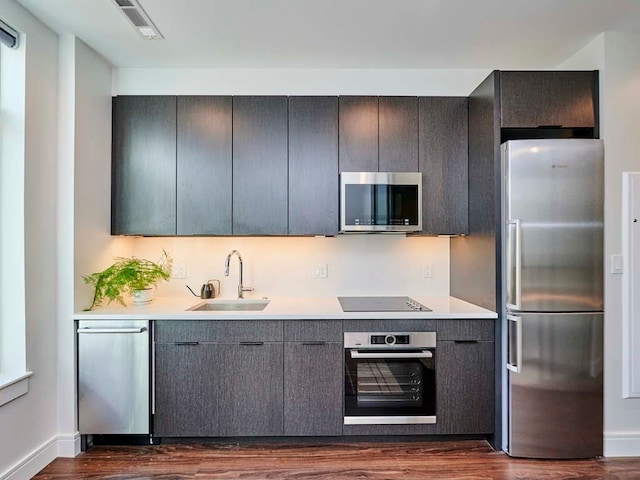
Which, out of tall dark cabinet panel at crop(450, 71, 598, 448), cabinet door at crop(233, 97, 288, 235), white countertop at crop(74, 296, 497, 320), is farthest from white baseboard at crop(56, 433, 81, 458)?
tall dark cabinet panel at crop(450, 71, 598, 448)

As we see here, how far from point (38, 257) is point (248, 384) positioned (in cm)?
142

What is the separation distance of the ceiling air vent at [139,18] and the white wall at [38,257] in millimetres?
533

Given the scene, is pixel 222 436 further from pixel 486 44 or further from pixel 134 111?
pixel 486 44

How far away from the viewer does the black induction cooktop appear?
2.70 metres

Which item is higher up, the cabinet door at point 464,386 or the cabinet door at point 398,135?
the cabinet door at point 398,135

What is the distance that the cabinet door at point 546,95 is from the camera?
2514 millimetres

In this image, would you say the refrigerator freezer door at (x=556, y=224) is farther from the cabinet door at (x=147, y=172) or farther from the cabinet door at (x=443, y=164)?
the cabinet door at (x=147, y=172)

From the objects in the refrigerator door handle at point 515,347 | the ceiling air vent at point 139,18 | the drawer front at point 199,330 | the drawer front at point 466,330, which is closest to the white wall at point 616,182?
the refrigerator door handle at point 515,347

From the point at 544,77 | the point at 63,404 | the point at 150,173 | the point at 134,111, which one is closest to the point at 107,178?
the point at 150,173

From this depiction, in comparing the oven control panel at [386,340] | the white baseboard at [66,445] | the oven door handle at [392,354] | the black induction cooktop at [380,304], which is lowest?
the white baseboard at [66,445]

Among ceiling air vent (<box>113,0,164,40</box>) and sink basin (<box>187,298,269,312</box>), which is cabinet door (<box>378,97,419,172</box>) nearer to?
sink basin (<box>187,298,269,312</box>)

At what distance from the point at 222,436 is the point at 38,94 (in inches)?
90.2

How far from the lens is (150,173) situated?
2910mm

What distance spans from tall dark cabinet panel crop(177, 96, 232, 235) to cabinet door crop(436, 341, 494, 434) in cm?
168
